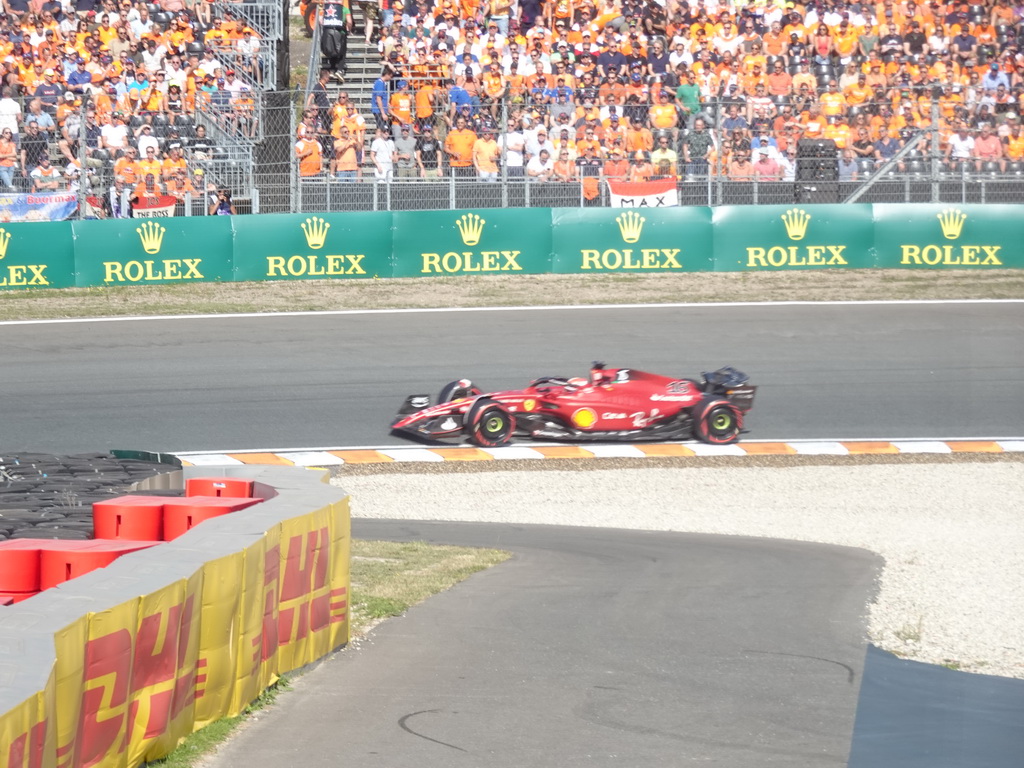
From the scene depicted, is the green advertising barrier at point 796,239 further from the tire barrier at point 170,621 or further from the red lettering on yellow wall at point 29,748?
the red lettering on yellow wall at point 29,748

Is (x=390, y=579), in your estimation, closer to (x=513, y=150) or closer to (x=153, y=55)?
(x=513, y=150)

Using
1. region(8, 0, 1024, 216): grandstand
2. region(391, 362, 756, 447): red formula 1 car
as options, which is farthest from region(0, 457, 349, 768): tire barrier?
region(8, 0, 1024, 216): grandstand

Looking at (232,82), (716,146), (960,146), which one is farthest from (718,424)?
(232,82)

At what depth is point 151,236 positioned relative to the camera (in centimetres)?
2031

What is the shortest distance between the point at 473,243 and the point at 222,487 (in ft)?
44.6

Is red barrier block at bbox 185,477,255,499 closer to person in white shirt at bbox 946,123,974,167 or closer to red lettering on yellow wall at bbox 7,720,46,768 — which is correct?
red lettering on yellow wall at bbox 7,720,46,768

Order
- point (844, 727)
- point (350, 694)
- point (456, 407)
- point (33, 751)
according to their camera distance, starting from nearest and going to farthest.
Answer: point (33, 751), point (844, 727), point (350, 694), point (456, 407)

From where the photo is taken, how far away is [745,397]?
1471 cm

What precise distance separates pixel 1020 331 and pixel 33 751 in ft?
55.3

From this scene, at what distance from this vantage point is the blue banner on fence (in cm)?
1961

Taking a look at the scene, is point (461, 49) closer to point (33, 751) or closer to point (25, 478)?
point (25, 478)

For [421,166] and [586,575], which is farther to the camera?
[421,166]

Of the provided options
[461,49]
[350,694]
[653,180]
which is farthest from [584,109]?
[350,694]

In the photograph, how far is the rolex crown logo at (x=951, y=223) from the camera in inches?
840
